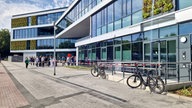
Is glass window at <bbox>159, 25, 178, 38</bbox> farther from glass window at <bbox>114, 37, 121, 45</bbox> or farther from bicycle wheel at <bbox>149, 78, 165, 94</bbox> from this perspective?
glass window at <bbox>114, 37, 121, 45</bbox>

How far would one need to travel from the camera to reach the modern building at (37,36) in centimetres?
5681

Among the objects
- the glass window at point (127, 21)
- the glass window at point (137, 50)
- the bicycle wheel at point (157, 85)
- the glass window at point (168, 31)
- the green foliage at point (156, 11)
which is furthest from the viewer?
the glass window at point (127, 21)

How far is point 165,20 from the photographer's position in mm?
13695

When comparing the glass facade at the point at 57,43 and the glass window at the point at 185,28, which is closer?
the glass window at the point at 185,28

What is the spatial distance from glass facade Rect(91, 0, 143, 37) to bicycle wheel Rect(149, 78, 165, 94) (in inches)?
305

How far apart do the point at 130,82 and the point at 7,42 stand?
7765cm

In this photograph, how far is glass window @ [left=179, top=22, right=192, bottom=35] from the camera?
11919 millimetres

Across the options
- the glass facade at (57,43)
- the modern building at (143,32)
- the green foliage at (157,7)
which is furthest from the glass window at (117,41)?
the glass facade at (57,43)

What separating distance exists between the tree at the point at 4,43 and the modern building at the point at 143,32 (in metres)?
60.5

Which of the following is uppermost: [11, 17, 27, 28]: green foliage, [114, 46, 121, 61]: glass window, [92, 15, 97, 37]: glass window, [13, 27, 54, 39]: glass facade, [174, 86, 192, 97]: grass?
[11, 17, 27, 28]: green foliage

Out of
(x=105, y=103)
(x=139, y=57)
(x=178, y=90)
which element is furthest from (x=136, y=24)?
(x=105, y=103)

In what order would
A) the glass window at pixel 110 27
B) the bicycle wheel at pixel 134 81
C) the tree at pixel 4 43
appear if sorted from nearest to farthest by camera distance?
the bicycle wheel at pixel 134 81
the glass window at pixel 110 27
the tree at pixel 4 43

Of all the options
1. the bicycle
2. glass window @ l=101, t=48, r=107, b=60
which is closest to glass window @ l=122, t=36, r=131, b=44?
glass window @ l=101, t=48, r=107, b=60

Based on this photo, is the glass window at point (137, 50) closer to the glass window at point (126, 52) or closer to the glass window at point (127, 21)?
the glass window at point (126, 52)
